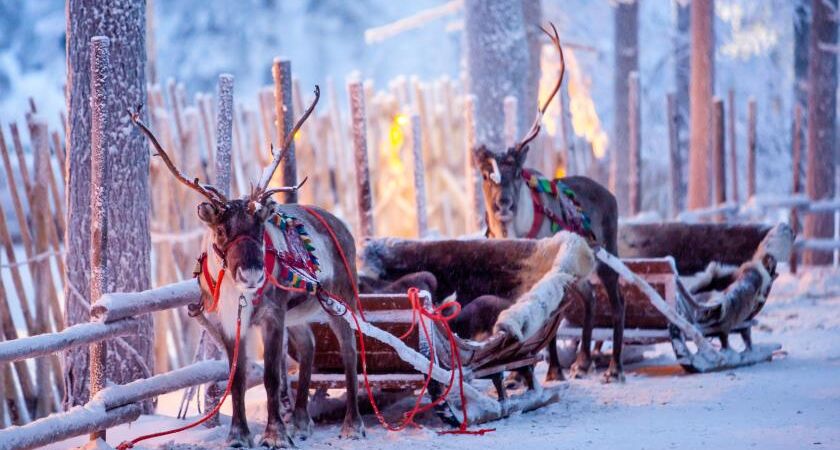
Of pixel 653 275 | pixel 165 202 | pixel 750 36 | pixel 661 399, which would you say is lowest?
pixel 661 399

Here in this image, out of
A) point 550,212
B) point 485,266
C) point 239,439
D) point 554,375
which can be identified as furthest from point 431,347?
point 550,212

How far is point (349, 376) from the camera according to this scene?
290 inches

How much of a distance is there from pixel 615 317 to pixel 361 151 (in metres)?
2.38

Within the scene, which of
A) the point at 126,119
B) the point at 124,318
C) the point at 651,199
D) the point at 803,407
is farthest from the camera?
the point at 651,199

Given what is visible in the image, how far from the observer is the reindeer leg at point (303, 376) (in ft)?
23.7

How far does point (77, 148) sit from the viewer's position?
772cm

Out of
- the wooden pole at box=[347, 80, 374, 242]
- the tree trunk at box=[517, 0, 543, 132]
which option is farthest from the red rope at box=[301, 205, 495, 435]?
the tree trunk at box=[517, 0, 543, 132]

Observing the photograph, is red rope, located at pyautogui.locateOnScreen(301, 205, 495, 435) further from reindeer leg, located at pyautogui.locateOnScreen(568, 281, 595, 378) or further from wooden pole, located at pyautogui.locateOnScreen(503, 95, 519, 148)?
wooden pole, located at pyautogui.locateOnScreen(503, 95, 519, 148)

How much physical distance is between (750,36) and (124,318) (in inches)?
811

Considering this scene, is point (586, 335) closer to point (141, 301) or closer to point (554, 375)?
point (554, 375)

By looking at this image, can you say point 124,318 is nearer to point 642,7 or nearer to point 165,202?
point 165,202

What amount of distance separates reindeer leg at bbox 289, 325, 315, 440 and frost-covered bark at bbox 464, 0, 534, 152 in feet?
22.0

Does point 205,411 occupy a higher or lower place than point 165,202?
lower

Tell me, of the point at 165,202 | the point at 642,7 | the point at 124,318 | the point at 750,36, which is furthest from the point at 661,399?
the point at 642,7
